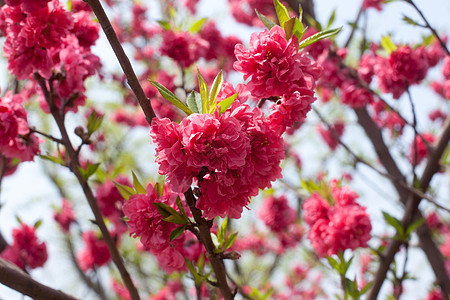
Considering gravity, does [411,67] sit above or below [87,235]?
above

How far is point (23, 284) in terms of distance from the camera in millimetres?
1639

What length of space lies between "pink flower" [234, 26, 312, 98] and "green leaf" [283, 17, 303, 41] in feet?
0.17

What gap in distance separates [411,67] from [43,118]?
911 centimetres

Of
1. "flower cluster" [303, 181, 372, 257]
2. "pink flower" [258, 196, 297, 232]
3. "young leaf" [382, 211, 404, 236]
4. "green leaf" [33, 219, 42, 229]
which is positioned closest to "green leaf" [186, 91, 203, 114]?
"flower cluster" [303, 181, 372, 257]

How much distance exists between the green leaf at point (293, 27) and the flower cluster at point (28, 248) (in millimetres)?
2601

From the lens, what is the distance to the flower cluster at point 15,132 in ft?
6.39

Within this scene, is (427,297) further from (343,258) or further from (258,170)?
(258,170)

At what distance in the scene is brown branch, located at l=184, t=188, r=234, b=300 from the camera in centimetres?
138

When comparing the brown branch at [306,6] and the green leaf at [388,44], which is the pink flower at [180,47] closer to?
the brown branch at [306,6]

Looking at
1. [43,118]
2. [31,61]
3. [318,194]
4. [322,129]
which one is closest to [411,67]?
[318,194]

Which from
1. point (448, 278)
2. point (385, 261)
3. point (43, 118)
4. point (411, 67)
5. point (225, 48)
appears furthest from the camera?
point (43, 118)


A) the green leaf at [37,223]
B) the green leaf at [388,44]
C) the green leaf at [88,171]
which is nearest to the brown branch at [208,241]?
the green leaf at [88,171]

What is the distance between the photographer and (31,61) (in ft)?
6.55

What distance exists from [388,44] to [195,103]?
2219 mm
